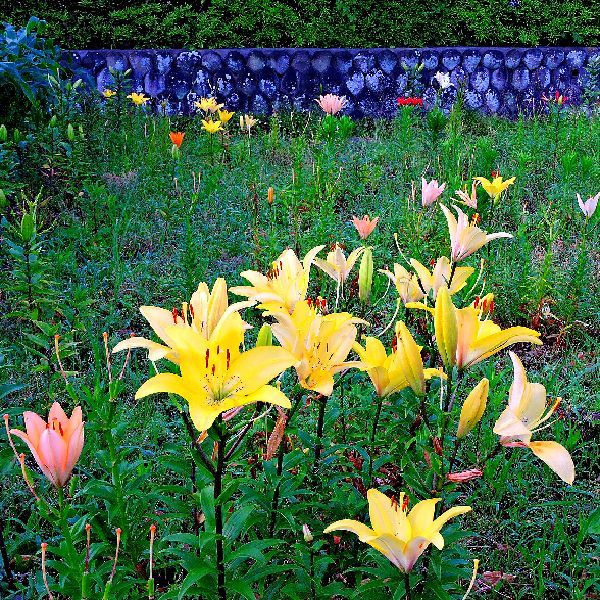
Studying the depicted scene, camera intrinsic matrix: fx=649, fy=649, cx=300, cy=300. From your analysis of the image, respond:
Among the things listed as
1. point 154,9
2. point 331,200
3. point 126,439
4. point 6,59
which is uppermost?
point 154,9

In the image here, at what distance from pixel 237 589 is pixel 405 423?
2.15 feet

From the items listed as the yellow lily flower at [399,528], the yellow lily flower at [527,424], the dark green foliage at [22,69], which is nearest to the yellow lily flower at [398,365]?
the yellow lily flower at [527,424]

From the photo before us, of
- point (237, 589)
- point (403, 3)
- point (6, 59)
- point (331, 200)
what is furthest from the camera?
point (403, 3)

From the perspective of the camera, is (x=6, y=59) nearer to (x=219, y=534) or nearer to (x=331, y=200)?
(x=331, y=200)

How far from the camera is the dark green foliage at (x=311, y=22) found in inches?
267

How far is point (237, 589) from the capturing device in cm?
107

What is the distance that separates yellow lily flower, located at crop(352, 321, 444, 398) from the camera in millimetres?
1185

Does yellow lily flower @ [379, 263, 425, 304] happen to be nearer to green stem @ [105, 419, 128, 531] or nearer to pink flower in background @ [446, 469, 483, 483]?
pink flower in background @ [446, 469, 483, 483]

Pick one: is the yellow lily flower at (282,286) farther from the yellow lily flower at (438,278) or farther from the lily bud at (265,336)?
the yellow lily flower at (438,278)

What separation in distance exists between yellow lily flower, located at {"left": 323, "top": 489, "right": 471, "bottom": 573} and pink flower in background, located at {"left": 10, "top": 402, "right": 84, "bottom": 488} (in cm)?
45

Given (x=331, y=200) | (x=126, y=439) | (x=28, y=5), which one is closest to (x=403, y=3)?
(x=28, y=5)

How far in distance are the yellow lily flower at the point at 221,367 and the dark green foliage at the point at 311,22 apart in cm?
652

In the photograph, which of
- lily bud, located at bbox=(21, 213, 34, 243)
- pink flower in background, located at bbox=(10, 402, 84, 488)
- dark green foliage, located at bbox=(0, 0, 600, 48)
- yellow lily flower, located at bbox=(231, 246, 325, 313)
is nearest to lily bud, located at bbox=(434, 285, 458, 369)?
yellow lily flower, located at bbox=(231, 246, 325, 313)

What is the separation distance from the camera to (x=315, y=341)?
1.17m
